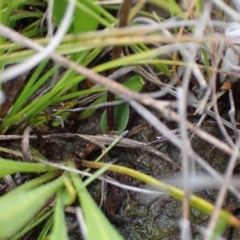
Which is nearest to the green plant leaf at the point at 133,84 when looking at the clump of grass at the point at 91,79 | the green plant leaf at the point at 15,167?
the clump of grass at the point at 91,79

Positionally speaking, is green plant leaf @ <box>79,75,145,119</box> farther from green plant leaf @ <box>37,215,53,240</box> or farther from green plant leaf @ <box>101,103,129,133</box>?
green plant leaf @ <box>37,215,53,240</box>

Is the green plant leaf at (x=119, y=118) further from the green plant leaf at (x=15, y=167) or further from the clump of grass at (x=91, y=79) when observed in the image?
the green plant leaf at (x=15, y=167)

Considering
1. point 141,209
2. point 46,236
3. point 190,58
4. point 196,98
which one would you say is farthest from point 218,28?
point 46,236

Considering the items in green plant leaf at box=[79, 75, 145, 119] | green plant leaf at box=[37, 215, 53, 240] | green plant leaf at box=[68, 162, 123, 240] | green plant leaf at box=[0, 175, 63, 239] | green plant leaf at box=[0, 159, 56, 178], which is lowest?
green plant leaf at box=[37, 215, 53, 240]

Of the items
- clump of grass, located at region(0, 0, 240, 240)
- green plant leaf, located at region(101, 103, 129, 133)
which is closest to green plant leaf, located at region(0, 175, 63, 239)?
clump of grass, located at region(0, 0, 240, 240)

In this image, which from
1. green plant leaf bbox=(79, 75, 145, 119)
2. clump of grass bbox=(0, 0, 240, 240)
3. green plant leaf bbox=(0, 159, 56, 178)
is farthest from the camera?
green plant leaf bbox=(79, 75, 145, 119)

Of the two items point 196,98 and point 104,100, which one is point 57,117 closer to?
point 104,100

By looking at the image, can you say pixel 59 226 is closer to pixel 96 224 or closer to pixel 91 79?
pixel 96 224
